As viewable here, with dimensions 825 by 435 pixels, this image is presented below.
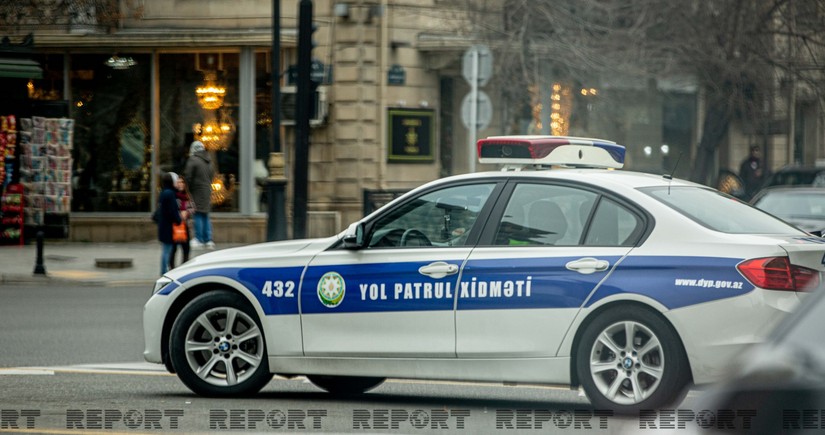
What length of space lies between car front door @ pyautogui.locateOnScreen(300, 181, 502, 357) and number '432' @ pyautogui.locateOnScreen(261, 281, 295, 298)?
83 mm

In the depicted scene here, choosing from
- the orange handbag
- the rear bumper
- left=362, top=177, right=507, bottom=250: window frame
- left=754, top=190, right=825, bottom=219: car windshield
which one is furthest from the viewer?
the orange handbag

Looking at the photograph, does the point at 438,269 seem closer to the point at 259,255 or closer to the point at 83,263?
the point at 259,255

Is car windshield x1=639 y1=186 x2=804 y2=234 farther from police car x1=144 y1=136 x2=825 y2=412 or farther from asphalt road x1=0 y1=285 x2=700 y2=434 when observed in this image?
asphalt road x1=0 y1=285 x2=700 y2=434

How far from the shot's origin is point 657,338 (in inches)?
282

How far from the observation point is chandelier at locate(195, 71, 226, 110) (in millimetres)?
26750

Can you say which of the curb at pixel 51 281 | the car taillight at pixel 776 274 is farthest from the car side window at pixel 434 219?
the curb at pixel 51 281

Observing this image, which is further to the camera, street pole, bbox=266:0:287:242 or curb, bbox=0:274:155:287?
street pole, bbox=266:0:287:242

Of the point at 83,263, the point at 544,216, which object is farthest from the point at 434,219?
the point at 83,263

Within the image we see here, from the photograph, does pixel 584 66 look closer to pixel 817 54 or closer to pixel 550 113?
pixel 550 113

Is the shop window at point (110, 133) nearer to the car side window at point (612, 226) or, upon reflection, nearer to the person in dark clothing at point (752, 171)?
the person in dark clothing at point (752, 171)

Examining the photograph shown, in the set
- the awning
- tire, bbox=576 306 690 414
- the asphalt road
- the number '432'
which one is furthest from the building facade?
tire, bbox=576 306 690 414

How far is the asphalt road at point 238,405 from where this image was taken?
23.7 feet

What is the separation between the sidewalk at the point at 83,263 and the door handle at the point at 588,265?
12874 mm

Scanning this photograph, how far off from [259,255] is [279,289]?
0.31m
